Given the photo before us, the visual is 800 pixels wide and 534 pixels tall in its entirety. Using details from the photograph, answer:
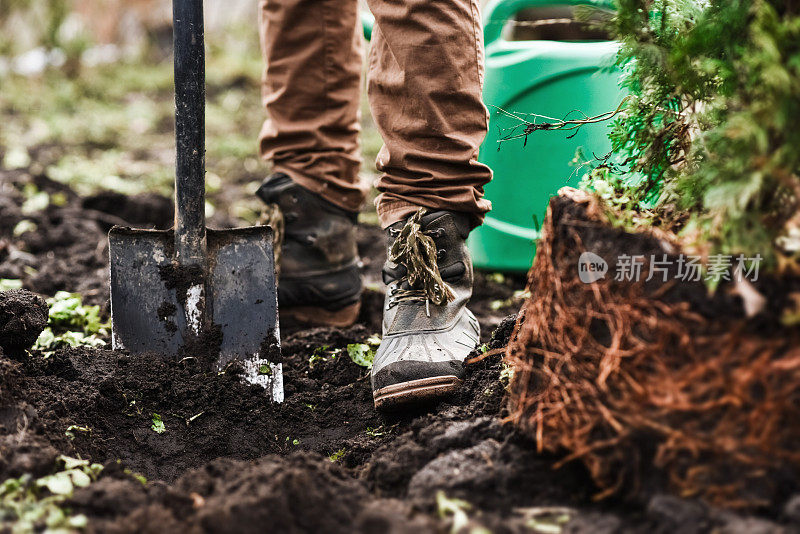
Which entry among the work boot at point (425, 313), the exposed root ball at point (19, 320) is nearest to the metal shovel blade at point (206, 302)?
the exposed root ball at point (19, 320)

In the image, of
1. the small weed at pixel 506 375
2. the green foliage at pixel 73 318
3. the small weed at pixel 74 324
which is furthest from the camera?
the green foliage at pixel 73 318

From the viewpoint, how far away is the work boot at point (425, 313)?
6.28ft

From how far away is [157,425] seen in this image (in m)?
1.90

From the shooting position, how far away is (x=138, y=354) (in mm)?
2117

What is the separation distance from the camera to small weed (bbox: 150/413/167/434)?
1.89m

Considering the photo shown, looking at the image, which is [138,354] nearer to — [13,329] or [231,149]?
[13,329]

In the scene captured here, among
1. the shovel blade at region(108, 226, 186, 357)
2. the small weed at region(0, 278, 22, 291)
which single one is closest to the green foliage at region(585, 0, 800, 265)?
the shovel blade at region(108, 226, 186, 357)

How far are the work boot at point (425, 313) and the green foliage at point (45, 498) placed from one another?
0.75 m

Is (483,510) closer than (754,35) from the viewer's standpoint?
No

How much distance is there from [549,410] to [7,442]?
113cm

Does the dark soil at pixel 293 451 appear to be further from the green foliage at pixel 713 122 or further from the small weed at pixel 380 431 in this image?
the green foliage at pixel 713 122

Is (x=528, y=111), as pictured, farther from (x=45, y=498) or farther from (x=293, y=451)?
(x=45, y=498)

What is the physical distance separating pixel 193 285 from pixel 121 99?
5.90 meters

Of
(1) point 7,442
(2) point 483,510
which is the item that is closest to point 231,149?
(1) point 7,442
